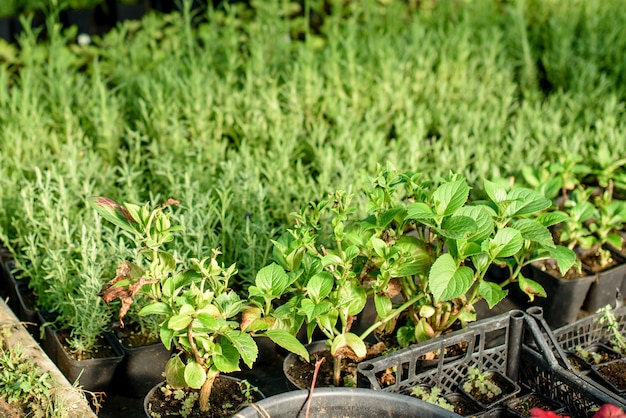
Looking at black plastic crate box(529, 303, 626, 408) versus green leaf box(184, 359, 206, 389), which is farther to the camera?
black plastic crate box(529, 303, 626, 408)

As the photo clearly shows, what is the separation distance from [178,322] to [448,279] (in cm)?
76

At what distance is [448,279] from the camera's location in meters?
2.23

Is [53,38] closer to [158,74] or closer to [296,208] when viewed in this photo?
[158,74]

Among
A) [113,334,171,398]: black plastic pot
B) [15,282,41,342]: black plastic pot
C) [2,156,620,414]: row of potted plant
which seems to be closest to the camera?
[2,156,620,414]: row of potted plant

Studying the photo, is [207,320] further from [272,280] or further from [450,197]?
[450,197]

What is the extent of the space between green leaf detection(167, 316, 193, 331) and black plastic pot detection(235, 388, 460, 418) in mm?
282

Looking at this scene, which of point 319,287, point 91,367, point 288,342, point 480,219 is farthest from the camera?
point 91,367

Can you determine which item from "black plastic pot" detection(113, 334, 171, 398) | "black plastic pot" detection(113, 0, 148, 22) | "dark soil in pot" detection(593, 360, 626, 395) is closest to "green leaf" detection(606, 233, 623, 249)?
"dark soil in pot" detection(593, 360, 626, 395)

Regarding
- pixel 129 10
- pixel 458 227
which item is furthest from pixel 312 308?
pixel 129 10

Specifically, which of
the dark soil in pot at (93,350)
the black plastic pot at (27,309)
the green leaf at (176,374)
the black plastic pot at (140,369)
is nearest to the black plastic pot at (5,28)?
the black plastic pot at (27,309)

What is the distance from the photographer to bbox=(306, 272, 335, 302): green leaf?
2195 millimetres

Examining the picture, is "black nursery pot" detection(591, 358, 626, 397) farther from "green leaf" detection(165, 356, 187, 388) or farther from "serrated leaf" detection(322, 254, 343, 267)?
"green leaf" detection(165, 356, 187, 388)

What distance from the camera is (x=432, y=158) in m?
3.91

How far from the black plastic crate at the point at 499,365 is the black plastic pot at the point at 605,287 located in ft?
2.53
